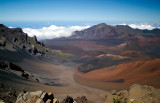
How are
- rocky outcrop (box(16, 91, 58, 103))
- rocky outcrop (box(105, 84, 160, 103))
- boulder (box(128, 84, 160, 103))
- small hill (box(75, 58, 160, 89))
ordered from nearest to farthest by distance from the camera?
rocky outcrop (box(16, 91, 58, 103)) < boulder (box(128, 84, 160, 103)) < rocky outcrop (box(105, 84, 160, 103)) < small hill (box(75, 58, 160, 89))

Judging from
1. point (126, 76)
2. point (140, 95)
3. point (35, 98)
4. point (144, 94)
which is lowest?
point (126, 76)

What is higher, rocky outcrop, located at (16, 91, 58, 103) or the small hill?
rocky outcrop, located at (16, 91, 58, 103)

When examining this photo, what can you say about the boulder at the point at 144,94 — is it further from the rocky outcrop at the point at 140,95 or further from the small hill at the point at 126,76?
the small hill at the point at 126,76

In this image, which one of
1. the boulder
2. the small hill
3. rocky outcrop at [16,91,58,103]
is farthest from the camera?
the small hill

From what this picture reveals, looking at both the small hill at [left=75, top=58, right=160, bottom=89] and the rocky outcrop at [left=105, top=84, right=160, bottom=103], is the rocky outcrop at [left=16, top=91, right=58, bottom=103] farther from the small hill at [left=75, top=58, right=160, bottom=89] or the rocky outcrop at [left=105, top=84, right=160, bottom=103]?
the small hill at [left=75, top=58, right=160, bottom=89]

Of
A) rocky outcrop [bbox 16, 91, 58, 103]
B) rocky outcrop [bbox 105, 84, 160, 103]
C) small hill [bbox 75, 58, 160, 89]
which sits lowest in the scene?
small hill [bbox 75, 58, 160, 89]

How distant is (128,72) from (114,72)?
663 centimetres

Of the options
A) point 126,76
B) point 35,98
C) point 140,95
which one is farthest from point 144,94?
point 126,76

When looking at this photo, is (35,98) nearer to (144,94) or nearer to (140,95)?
(140,95)

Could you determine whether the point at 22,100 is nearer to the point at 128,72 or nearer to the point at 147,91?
the point at 147,91

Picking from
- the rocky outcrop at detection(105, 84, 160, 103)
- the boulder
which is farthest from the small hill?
the boulder

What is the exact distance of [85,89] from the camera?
54.1 m

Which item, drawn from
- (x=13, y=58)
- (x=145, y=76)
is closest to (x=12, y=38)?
(x=13, y=58)

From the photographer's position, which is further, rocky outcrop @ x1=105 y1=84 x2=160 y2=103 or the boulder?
rocky outcrop @ x1=105 y1=84 x2=160 y2=103
